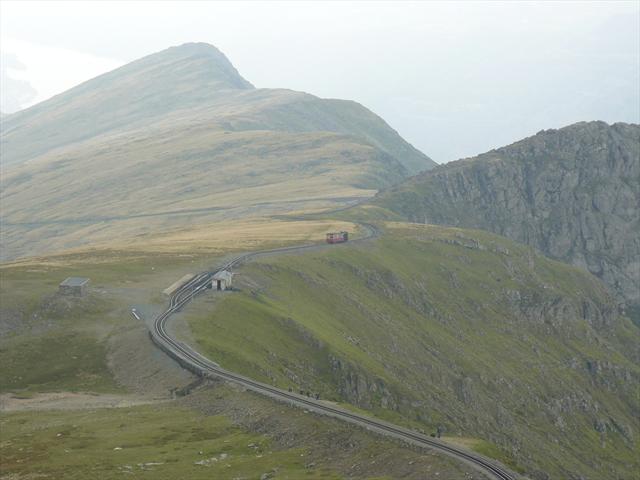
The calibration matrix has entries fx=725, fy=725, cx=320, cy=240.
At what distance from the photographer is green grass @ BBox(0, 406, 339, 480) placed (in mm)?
69625

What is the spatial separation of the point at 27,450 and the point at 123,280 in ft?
253

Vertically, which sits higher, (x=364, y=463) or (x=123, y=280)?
(x=123, y=280)

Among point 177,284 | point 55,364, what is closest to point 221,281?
point 177,284

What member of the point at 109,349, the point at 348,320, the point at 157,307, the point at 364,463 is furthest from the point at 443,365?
A: the point at 364,463

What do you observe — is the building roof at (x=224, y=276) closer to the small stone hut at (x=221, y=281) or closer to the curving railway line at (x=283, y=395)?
the small stone hut at (x=221, y=281)

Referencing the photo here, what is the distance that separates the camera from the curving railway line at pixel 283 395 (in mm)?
70625

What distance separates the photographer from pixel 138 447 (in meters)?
76.9

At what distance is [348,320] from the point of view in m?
166

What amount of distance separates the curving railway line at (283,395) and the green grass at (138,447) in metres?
8.92

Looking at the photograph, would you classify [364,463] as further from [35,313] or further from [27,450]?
[35,313]

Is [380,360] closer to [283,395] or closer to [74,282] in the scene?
[74,282]

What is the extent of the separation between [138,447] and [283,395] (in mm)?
20959

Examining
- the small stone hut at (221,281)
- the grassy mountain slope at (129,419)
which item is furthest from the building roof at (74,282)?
the small stone hut at (221,281)

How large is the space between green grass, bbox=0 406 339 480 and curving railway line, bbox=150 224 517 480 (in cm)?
892
